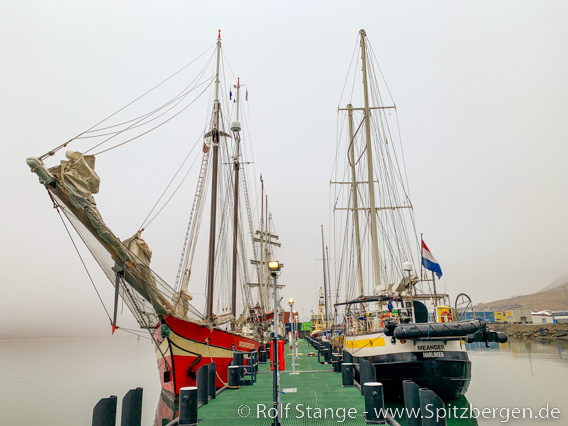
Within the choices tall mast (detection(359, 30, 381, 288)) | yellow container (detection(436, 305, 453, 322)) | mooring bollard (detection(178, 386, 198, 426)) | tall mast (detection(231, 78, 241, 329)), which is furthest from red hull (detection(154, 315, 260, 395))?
tall mast (detection(231, 78, 241, 329))

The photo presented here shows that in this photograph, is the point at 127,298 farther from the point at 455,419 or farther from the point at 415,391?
the point at 455,419

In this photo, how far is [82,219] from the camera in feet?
35.4

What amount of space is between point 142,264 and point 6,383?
1523 inches

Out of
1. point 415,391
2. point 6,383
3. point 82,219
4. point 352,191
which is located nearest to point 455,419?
point 415,391

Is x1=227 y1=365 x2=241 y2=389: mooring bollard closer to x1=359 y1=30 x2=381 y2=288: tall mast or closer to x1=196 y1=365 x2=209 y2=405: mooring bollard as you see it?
x1=196 y1=365 x2=209 y2=405: mooring bollard

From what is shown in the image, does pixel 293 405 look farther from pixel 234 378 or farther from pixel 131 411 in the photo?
pixel 131 411

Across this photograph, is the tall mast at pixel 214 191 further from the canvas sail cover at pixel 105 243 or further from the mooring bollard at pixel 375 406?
the mooring bollard at pixel 375 406

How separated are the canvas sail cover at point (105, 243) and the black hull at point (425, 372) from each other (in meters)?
8.03

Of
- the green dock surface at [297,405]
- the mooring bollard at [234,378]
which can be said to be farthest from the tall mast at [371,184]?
the mooring bollard at [234,378]

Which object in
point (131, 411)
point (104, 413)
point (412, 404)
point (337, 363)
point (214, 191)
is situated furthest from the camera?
point (214, 191)

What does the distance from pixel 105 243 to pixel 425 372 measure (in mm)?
11651

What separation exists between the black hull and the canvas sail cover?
316 inches

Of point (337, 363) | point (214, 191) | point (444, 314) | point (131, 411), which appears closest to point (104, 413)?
point (131, 411)

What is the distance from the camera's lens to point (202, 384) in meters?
10.9
